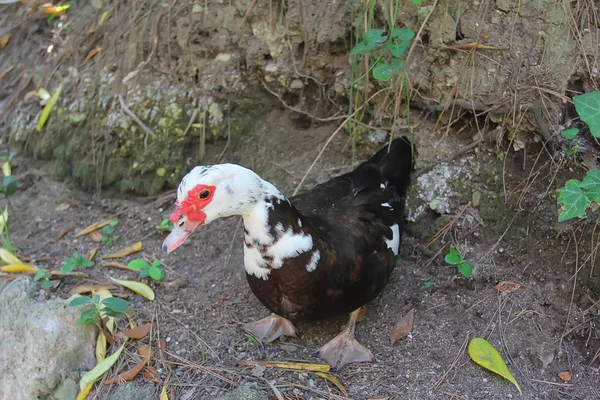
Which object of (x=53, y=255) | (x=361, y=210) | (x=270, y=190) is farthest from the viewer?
(x=53, y=255)

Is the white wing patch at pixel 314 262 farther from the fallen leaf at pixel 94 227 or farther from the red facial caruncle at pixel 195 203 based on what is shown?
the fallen leaf at pixel 94 227

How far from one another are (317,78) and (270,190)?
4.18 feet

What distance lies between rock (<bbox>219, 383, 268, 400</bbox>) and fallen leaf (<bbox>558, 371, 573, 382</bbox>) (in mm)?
1254

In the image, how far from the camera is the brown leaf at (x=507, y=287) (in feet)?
9.31

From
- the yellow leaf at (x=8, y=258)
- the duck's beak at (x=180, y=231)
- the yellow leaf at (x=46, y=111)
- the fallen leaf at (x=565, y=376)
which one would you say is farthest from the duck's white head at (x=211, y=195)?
the yellow leaf at (x=46, y=111)

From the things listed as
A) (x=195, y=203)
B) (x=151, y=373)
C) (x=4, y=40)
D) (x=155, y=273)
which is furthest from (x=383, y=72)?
(x=4, y=40)

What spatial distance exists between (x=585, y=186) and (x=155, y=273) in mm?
2007

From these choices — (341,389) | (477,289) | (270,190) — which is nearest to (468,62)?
(477,289)

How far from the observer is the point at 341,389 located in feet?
8.23

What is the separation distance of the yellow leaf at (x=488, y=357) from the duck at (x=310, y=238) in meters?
0.45

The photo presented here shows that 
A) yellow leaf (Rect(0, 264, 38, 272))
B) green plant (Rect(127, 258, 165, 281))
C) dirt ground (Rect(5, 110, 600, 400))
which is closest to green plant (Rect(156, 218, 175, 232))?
dirt ground (Rect(5, 110, 600, 400))

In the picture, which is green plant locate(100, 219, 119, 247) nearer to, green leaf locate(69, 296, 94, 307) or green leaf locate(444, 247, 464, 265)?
green leaf locate(69, 296, 94, 307)

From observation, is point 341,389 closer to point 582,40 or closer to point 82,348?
point 82,348

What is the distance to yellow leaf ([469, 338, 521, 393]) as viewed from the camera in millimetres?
2510
